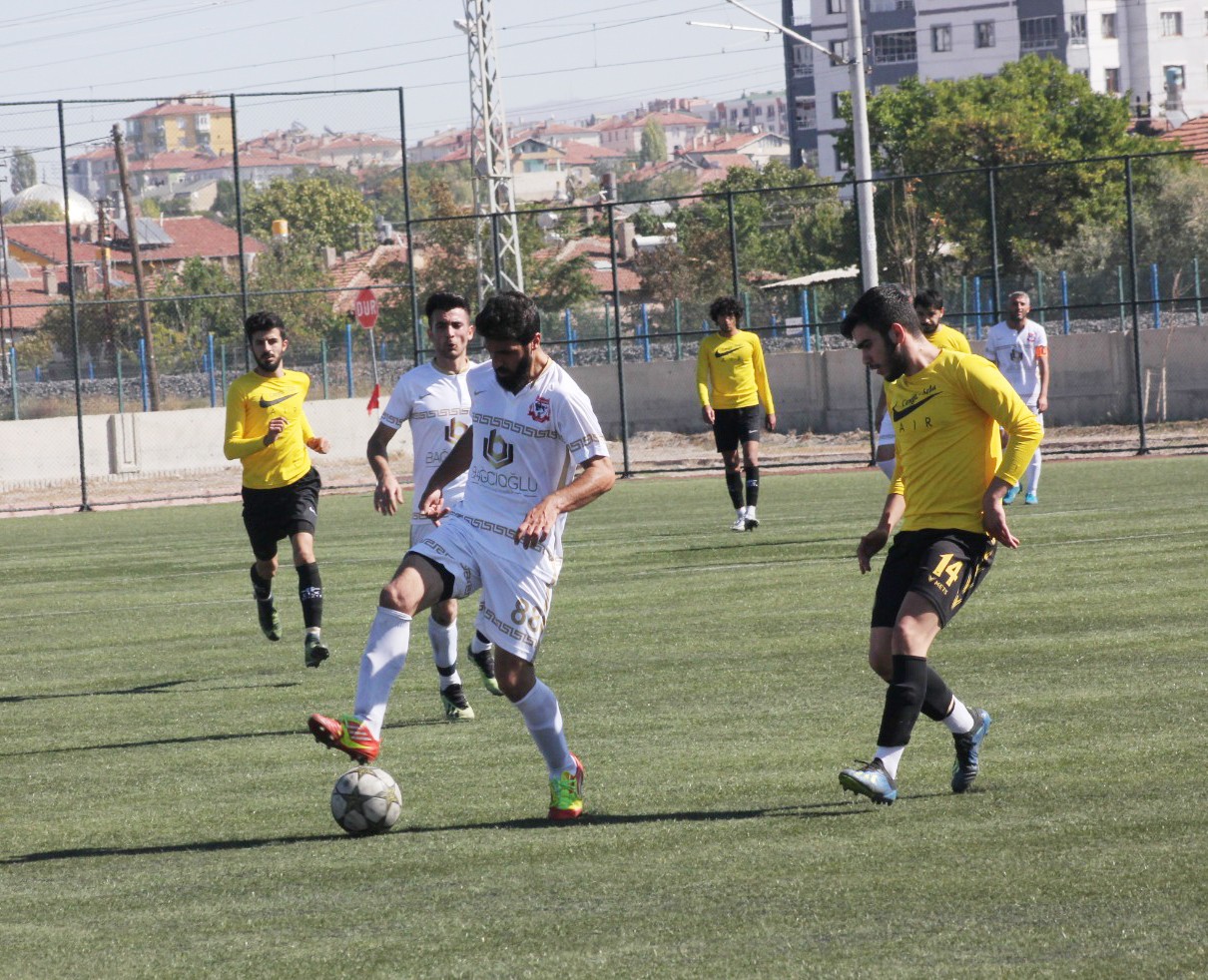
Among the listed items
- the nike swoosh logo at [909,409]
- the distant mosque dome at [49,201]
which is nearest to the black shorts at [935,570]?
the nike swoosh logo at [909,409]

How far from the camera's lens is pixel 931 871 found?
5406 mm

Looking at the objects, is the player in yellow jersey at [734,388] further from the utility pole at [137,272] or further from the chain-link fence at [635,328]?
the utility pole at [137,272]

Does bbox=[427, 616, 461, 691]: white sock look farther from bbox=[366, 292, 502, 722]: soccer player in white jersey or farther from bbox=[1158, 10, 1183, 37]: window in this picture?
bbox=[1158, 10, 1183, 37]: window

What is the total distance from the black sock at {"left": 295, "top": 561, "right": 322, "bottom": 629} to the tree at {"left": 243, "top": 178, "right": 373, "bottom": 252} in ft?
289

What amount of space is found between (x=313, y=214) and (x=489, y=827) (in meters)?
101

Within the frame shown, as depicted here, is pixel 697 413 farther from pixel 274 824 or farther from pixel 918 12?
pixel 918 12

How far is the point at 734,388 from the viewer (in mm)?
17922

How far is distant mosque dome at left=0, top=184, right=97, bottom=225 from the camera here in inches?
1305

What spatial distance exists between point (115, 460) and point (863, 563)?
2726cm

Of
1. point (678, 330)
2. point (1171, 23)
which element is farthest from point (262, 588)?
point (1171, 23)

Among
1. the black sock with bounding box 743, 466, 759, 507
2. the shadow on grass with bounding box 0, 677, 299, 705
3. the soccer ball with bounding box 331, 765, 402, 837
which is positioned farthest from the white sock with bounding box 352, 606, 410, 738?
the black sock with bounding box 743, 466, 759, 507

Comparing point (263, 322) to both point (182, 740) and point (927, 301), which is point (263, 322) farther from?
point (927, 301)

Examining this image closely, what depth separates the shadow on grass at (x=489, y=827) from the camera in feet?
20.7

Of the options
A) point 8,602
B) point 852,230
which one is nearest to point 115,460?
point 8,602
